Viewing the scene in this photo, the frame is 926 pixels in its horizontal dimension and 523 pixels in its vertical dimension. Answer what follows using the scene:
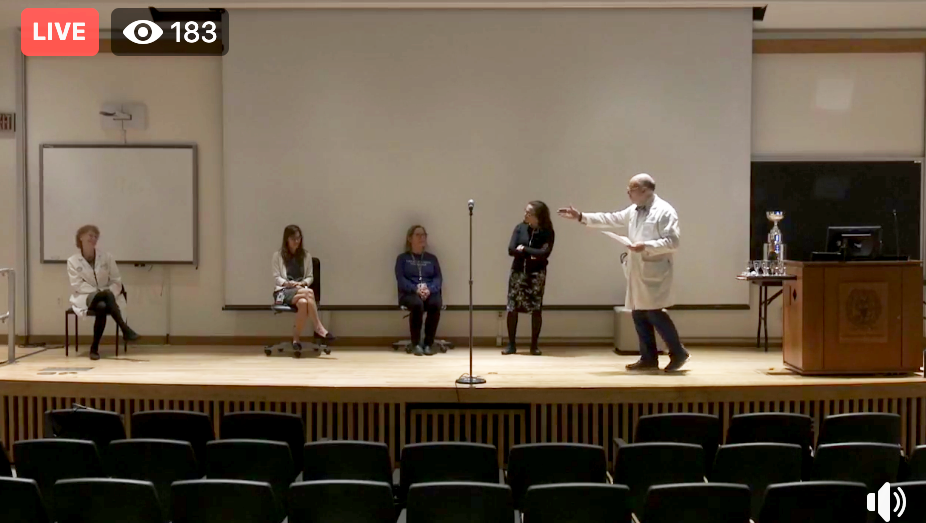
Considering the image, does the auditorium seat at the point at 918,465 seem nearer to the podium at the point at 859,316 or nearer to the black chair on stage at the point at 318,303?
the podium at the point at 859,316

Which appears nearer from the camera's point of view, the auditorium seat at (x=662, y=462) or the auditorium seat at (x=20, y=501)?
the auditorium seat at (x=20, y=501)

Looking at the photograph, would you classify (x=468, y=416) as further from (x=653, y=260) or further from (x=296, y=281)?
(x=296, y=281)

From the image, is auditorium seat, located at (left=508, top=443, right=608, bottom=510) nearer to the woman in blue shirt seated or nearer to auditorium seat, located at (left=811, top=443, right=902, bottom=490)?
auditorium seat, located at (left=811, top=443, right=902, bottom=490)

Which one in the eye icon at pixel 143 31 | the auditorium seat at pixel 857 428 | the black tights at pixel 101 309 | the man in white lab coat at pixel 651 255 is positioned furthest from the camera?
the eye icon at pixel 143 31

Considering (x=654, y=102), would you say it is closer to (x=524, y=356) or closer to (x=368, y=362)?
(x=524, y=356)

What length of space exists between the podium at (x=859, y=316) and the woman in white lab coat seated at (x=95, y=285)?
5.24m

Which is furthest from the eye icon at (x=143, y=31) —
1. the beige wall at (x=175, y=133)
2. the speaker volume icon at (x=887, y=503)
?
the speaker volume icon at (x=887, y=503)

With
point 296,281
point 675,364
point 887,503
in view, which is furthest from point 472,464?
point 296,281

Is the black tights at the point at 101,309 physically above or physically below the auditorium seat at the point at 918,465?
above

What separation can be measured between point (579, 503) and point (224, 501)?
121 cm

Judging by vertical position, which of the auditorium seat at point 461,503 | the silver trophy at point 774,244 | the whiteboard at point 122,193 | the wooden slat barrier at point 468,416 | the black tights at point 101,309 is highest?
the whiteboard at point 122,193

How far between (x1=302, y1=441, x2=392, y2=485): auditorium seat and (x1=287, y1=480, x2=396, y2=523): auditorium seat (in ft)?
1.99

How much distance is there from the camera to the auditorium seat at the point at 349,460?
3.59 m

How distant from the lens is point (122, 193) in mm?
7918
